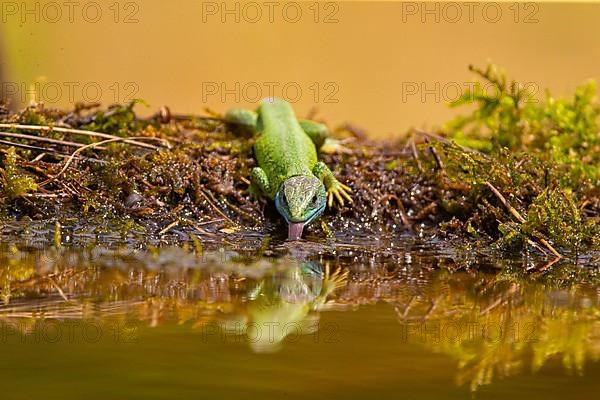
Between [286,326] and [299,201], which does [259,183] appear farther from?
[286,326]

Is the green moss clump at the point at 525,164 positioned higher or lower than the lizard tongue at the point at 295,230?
higher

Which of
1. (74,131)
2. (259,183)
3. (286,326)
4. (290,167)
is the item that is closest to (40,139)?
(74,131)

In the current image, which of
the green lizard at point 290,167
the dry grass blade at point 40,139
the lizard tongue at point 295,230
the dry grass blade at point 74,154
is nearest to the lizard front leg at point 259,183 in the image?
the green lizard at point 290,167

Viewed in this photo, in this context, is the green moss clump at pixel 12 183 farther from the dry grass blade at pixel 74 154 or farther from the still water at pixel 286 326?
the still water at pixel 286 326

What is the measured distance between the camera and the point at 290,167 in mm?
6105

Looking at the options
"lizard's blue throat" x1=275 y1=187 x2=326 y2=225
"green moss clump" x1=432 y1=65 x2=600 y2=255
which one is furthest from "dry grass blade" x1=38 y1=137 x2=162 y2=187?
"green moss clump" x1=432 y1=65 x2=600 y2=255

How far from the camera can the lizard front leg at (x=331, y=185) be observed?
5.94 meters

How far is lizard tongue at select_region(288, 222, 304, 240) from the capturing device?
5.43 meters

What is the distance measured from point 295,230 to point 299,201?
0.19 meters

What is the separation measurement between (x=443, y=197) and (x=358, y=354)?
3198mm

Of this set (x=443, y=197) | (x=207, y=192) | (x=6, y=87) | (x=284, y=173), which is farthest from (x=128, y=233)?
(x=6, y=87)

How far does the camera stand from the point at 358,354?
2.98m

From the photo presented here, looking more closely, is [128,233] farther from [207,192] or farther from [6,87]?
→ [6,87]

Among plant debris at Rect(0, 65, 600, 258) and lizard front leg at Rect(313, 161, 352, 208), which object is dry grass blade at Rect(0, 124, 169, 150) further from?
lizard front leg at Rect(313, 161, 352, 208)
